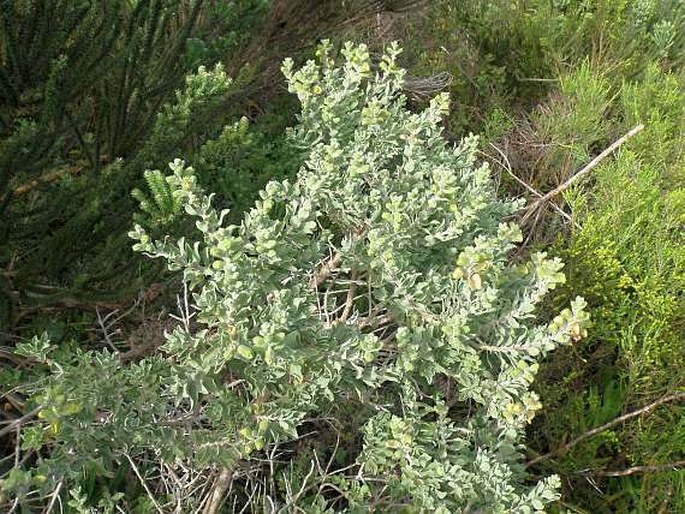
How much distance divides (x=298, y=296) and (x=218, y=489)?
550 millimetres

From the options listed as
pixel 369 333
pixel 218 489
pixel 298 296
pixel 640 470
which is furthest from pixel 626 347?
pixel 218 489

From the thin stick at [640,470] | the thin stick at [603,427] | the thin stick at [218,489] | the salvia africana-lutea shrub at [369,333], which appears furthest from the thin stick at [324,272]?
the thin stick at [640,470]

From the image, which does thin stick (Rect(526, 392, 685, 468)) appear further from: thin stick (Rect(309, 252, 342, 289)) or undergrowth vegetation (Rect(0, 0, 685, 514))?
thin stick (Rect(309, 252, 342, 289))

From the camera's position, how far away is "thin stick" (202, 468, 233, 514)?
1.64 m

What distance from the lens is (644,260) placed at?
7.76 ft

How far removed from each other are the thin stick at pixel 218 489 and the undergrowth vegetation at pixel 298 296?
13 mm

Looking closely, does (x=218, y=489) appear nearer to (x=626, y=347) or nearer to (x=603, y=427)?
(x=603, y=427)

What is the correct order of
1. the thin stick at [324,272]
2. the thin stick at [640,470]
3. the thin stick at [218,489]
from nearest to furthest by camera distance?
the thin stick at [218,489]
the thin stick at [324,272]
the thin stick at [640,470]

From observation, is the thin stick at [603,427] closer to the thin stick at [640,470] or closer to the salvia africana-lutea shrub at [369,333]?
the thin stick at [640,470]

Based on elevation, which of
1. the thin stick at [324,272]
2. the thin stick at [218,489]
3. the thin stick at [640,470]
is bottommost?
the thin stick at [640,470]

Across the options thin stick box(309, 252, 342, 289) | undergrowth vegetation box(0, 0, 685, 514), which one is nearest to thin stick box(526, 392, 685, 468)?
A: undergrowth vegetation box(0, 0, 685, 514)

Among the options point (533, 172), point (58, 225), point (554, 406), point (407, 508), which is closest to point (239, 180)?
point (58, 225)

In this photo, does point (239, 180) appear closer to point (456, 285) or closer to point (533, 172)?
point (456, 285)

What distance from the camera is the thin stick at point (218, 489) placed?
1.64 meters
